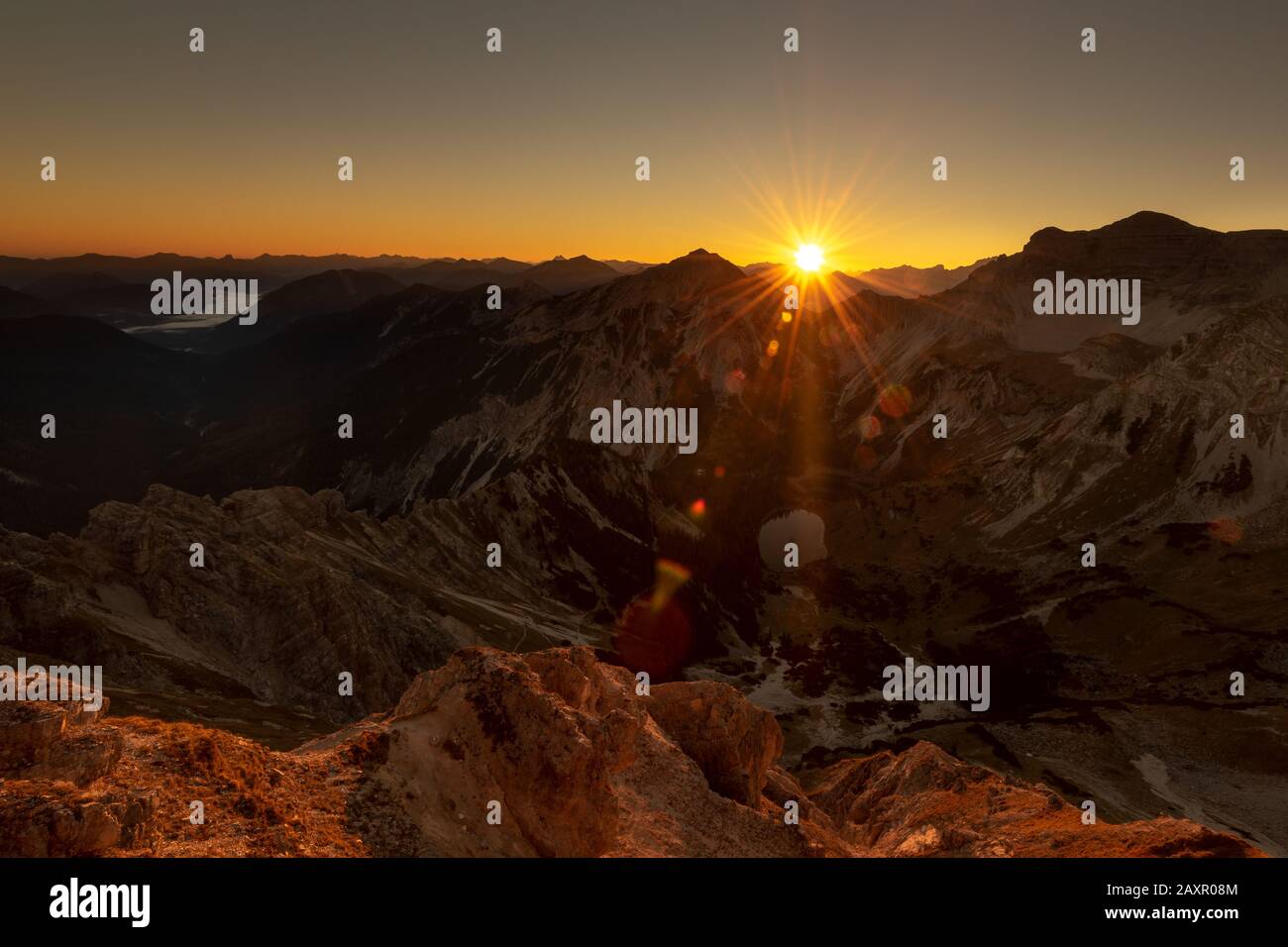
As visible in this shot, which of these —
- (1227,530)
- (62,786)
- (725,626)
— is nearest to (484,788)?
(62,786)

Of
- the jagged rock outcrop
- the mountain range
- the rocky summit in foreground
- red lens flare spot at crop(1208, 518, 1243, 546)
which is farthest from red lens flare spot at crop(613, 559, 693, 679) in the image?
red lens flare spot at crop(1208, 518, 1243, 546)

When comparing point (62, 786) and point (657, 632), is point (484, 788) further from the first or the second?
point (657, 632)

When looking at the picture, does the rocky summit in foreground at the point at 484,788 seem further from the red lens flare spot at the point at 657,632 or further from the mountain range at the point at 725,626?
the red lens flare spot at the point at 657,632

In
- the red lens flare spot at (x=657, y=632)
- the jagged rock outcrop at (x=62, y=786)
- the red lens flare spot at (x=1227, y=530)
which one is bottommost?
the red lens flare spot at (x=657, y=632)

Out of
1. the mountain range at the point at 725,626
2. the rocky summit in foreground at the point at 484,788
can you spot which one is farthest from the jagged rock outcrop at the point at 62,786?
the mountain range at the point at 725,626

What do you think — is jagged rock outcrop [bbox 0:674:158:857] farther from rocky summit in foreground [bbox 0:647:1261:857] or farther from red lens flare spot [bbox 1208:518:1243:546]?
red lens flare spot [bbox 1208:518:1243:546]

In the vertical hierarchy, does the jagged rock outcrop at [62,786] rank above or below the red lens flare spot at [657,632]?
above
